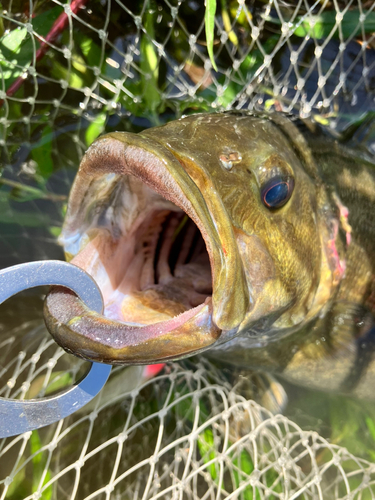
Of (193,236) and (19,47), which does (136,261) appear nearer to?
(193,236)

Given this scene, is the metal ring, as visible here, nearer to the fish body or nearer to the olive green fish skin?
the fish body

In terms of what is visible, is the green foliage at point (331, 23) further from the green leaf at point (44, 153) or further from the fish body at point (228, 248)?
the green leaf at point (44, 153)

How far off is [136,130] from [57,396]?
176 centimetres

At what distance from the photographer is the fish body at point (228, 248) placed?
1.19 meters

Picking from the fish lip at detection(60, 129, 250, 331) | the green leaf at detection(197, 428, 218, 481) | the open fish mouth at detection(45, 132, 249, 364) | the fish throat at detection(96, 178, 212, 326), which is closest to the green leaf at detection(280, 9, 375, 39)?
the fish throat at detection(96, 178, 212, 326)

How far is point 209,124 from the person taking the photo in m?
1.50

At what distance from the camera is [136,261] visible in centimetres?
172

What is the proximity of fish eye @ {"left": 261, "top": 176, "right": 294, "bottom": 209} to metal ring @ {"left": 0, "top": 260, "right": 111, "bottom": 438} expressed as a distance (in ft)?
2.19

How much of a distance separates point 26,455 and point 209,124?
1.92 meters

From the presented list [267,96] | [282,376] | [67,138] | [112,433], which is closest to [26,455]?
[112,433]

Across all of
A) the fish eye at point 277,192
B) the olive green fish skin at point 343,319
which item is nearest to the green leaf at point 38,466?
the olive green fish skin at point 343,319

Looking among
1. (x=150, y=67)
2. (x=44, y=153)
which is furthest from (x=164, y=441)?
(x=150, y=67)

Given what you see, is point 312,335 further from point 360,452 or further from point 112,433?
point 112,433

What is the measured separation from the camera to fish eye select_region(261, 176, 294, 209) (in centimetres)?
147
